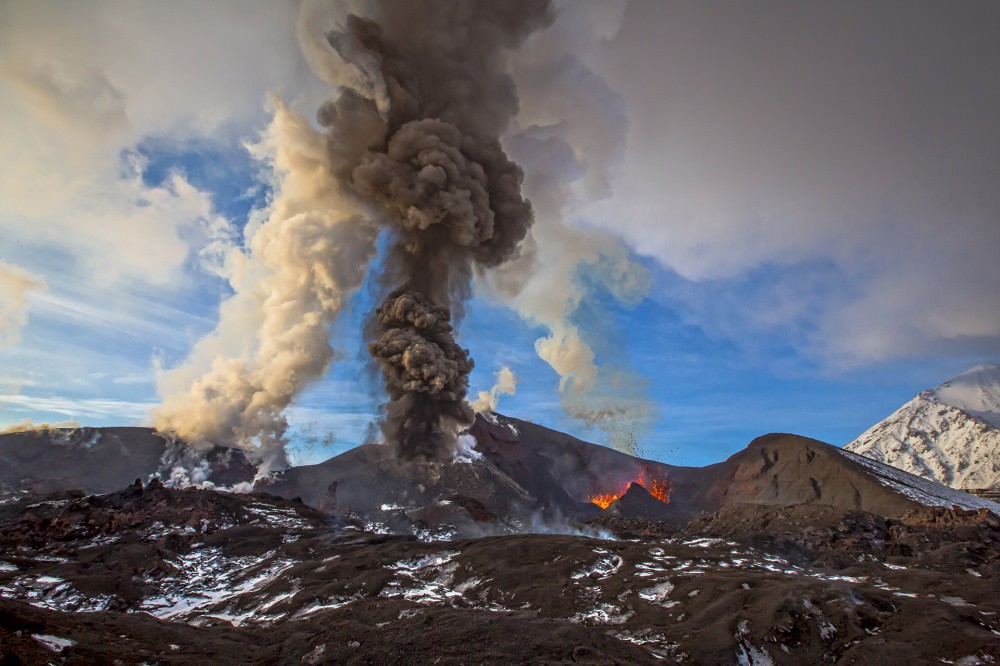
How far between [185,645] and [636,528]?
47.9m

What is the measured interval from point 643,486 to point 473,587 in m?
96.3

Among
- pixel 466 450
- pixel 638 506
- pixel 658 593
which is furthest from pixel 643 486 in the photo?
pixel 658 593

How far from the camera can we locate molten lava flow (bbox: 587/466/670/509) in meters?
111

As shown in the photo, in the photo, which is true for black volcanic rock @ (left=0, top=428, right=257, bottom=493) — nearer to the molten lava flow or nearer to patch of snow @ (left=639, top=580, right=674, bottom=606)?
the molten lava flow

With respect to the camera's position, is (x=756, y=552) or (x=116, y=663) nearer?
(x=116, y=663)

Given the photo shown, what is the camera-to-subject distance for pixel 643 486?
370 ft

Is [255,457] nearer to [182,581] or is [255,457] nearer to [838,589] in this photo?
[182,581]

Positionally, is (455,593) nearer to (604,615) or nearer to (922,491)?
(604,615)

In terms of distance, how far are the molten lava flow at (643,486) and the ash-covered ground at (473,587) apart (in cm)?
5097

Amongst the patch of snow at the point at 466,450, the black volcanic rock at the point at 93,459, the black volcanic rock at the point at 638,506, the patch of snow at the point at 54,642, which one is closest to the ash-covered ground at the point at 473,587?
the patch of snow at the point at 54,642

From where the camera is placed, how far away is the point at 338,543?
36531 millimetres

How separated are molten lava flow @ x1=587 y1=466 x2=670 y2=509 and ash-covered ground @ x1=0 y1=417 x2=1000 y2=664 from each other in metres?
51.0

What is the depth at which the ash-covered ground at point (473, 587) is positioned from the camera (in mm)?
15227

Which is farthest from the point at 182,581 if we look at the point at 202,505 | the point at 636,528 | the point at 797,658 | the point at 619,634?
the point at 636,528
